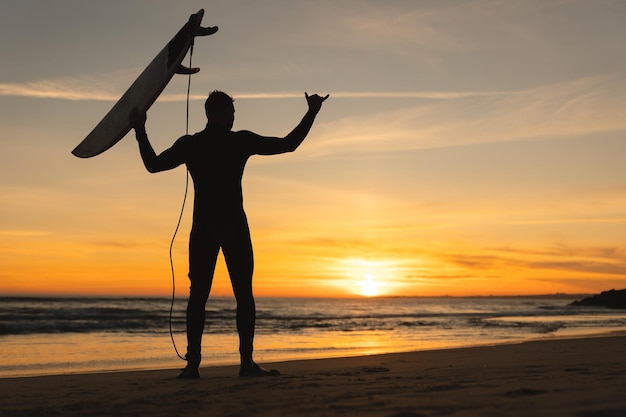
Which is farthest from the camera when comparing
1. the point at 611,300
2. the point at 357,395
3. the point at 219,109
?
the point at 611,300

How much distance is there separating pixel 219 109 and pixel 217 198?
2.14 feet

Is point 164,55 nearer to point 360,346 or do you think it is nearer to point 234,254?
point 234,254

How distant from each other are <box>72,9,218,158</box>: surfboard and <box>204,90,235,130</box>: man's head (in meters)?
0.29

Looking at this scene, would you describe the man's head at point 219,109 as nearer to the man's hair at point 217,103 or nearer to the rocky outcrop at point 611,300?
the man's hair at point 217,103

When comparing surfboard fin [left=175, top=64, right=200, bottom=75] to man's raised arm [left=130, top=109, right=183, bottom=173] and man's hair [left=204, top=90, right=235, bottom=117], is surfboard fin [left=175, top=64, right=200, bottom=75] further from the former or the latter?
man's raised arm [left=130, top=109, right=183, bottom=173]

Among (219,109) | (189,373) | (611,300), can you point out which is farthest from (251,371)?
(611,300)

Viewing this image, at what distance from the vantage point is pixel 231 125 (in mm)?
4871

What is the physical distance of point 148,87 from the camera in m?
4.92

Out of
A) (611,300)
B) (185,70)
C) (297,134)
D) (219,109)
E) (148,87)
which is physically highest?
(185,70)

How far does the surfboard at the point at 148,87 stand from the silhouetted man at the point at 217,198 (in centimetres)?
22

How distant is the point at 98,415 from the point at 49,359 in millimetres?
7302

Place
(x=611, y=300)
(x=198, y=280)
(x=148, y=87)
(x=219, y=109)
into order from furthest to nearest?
1. (x=611, y=300)
2. (x=148, y=87)
3. (x=219, y=109)
4. (x=198, y=280)

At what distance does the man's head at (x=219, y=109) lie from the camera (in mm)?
4809

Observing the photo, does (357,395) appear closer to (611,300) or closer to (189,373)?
(189,373)
